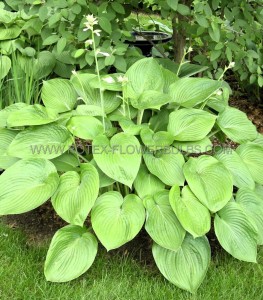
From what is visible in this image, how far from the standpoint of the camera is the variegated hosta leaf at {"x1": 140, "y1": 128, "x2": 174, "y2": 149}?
7.37 feet

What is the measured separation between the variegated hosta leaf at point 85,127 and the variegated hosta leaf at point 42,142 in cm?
4

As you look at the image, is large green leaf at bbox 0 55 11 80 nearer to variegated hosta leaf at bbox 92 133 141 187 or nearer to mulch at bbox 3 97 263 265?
mulch at bbox 3 97 263 265

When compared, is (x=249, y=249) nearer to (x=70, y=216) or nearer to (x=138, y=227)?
(x=138, y=227)

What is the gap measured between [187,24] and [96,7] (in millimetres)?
557

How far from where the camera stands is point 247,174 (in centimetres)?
237

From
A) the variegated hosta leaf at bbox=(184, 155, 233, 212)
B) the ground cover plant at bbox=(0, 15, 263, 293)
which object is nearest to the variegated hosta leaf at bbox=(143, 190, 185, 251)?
the ground cover plant at bbox=(0, 15, 263, 293)

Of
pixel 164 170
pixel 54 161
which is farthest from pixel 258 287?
pixel 54 161

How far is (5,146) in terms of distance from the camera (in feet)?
7.91

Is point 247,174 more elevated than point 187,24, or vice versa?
point 187,24

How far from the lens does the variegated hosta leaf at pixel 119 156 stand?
2.11 meters

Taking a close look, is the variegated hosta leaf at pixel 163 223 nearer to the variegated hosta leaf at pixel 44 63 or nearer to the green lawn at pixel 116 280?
the green lawn at pixel 116 280

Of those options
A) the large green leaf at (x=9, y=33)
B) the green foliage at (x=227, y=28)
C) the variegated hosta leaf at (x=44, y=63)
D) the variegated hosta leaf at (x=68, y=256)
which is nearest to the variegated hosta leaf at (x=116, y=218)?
the variegated hosta leaf at (x=68, y=256)

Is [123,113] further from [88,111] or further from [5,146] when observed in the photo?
[5,146]

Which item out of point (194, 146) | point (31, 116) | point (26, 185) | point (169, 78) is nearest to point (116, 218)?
point (26, 185)
